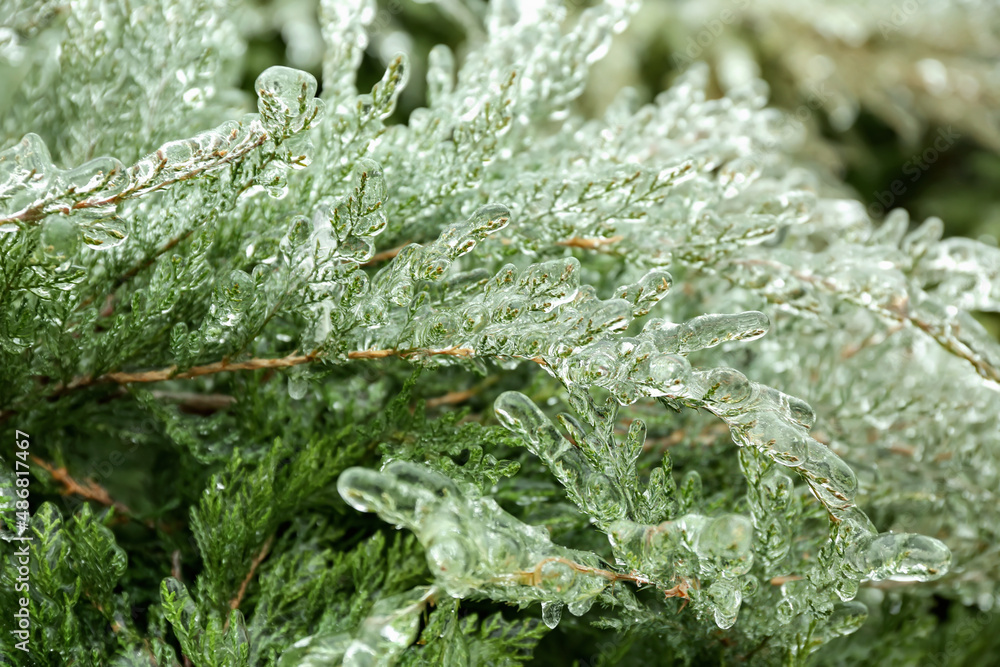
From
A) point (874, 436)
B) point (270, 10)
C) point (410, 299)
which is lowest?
point (270, 10)

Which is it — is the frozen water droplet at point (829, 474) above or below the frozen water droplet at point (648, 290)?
below

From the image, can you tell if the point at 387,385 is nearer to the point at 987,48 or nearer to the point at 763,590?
the point at 763,590

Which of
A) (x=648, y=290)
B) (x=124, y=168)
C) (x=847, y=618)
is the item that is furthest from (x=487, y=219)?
(x=847, y=618)

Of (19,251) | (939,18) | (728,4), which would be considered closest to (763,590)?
(19,251)

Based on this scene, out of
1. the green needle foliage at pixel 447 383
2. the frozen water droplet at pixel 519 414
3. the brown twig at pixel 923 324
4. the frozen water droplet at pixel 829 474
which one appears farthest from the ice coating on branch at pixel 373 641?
the brown twig at pixel 923 324

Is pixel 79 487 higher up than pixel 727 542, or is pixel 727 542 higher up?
pixel 727 542

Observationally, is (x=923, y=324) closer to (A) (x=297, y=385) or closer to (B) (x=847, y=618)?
(B) (x=847, y=618)

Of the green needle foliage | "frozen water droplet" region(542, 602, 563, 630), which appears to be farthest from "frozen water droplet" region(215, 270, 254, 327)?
"frozen water droplet" region(542, 602, 563, 630)

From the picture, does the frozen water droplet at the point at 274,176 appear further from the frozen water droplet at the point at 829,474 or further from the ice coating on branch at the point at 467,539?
the frozen water droplet at the point at 829,474
